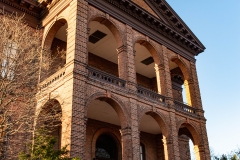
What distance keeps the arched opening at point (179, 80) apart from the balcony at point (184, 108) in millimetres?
551

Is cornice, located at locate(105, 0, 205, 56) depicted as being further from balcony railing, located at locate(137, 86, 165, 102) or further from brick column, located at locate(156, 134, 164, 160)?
brick column, located at locate(156, 134, 164, 160)

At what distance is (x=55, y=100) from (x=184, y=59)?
39.6 ft

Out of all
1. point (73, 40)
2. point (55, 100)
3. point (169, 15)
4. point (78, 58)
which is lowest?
point (55, 100)

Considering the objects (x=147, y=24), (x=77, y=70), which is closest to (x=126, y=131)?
(x=77, y=70)

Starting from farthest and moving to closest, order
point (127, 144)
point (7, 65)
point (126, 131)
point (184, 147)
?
point (184, 147) → point (126, 131) → point (127, 144) → point (7, 65)

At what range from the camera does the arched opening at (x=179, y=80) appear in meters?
23.0

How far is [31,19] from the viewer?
61.4ft

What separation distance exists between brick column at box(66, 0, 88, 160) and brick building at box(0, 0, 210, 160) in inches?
1.8

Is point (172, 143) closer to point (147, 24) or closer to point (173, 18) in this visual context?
point (147, 24)

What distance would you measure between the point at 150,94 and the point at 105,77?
12.0ft

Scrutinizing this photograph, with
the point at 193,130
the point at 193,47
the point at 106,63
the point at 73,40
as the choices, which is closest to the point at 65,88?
the point at 73,40

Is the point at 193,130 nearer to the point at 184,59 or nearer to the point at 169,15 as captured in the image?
the point at 184,59

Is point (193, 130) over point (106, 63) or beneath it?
beneath

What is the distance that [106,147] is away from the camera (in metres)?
20.8
